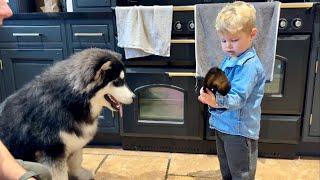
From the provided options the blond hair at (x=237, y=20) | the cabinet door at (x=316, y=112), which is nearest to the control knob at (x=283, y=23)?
the cabinet door at (x=316, y=112)

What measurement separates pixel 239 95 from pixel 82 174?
1.13 meters

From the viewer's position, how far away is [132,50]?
2076mm

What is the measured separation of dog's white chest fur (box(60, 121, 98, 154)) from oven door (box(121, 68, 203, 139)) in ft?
1.72

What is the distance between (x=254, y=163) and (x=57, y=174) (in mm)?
960

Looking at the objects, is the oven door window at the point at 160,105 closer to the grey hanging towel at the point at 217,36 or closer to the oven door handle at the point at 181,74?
the oven door handle at the point at 181,74

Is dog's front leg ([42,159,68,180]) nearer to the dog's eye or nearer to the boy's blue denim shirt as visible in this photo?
the dog's eye

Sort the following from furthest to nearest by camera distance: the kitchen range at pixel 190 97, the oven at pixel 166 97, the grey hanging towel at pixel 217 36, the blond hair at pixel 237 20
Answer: the oven at pixel 166 97, the kitchen range at pixel 190 97, the grey hanging towel at pixel 217 36, the blond hair at pixel 237 20

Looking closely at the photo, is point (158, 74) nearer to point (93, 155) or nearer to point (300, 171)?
point (93, 155)

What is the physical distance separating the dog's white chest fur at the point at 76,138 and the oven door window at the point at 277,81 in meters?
1.11

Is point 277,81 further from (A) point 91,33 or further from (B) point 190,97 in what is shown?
(A) point 91,33

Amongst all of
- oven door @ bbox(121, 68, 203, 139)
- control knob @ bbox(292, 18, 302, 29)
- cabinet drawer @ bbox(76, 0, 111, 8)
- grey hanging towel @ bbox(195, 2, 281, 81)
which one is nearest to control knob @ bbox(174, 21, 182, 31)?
grey hanging towel @ bbox(195, 2, 281, 81)

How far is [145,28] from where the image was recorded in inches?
79.8

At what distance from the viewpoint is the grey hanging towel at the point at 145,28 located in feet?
6.51

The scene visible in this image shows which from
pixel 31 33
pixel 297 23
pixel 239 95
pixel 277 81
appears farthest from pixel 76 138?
pixel 297 23
